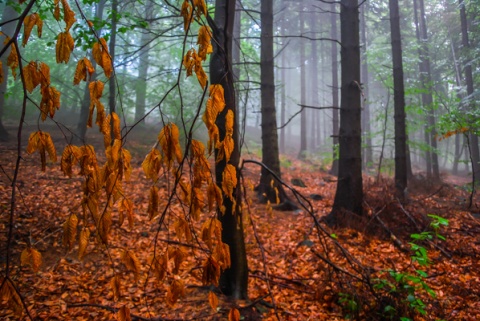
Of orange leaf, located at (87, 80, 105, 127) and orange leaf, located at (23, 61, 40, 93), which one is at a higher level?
orange leaf, located at (23, 61, 40, 93)

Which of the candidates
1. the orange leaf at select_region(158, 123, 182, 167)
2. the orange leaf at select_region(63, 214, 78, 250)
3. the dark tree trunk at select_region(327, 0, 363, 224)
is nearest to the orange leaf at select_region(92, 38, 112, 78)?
the orange leaf at select_region(158, 123, 182, 167)

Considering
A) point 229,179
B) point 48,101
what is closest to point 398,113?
point 229,179

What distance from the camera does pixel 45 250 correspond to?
15.4 feet

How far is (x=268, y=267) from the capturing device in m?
4.68

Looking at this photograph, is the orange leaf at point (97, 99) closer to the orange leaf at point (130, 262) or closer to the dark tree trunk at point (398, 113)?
the orange leaf at point (130, 262)

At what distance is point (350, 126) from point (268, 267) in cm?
344

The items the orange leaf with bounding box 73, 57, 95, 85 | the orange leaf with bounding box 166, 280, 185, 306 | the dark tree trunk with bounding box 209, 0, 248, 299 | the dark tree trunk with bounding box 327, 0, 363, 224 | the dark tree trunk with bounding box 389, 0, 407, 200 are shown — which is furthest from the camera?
the dark tree trunk with bounding box 389, 0, 407, 200

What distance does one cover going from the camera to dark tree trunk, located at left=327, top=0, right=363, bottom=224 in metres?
6.00

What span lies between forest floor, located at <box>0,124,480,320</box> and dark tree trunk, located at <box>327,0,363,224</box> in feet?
1.67

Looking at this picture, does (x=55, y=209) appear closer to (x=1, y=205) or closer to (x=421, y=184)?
(x=1, y=205)

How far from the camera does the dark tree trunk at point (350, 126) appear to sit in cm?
600

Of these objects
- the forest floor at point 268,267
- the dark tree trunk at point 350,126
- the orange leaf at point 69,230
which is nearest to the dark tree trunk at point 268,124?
the forest floor at point 268,267

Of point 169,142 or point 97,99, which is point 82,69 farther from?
point 169,142

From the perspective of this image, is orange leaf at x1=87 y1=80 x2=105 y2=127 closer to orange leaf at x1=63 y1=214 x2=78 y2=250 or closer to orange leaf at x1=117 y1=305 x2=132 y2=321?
orange leaf at x1=63 y1=214 x2=78 y2=250
